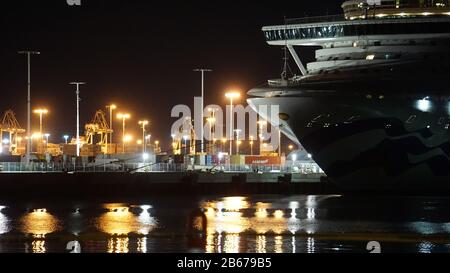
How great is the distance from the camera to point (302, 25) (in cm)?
5403

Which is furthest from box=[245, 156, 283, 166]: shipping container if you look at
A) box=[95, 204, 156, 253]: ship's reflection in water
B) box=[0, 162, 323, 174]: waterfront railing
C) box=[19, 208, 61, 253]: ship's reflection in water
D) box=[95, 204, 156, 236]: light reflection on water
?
box=[19, 208, 61, 253]: ship's reflection in water

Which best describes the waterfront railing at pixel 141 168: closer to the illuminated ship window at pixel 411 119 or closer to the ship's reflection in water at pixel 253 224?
the ship's reflection in water at pixel 253 224

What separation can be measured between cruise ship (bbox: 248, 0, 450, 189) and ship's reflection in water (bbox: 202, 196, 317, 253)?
3654 millimetres

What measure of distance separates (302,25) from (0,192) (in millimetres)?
20675

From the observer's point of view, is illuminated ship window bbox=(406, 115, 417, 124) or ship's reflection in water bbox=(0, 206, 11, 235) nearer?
ship's reflection in water bbox=(0, 206, 11, 235)

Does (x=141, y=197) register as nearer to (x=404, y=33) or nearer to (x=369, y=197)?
(x=369, y=197)

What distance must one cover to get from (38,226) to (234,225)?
7.21m

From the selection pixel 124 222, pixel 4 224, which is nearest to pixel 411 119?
pixel 124 222

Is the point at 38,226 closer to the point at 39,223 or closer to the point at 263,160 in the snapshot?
the point at 39,223

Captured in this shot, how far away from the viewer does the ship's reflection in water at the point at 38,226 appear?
1304 inches

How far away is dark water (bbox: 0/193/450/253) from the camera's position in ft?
108

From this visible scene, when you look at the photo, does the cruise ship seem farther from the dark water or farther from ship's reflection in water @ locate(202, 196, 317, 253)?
ship's reflection in water @ locate(202, 196, 317, 253)

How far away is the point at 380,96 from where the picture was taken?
51188mm
